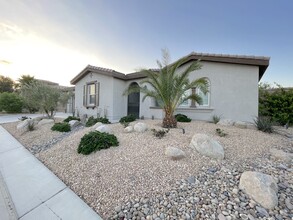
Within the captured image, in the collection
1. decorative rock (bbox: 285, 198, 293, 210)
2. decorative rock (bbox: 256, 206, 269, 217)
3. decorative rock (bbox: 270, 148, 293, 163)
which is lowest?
decorative rock (bbox: 256, 206, 269, 217)

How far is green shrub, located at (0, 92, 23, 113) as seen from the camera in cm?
1902

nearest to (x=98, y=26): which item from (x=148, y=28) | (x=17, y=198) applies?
(x=148, y=28)

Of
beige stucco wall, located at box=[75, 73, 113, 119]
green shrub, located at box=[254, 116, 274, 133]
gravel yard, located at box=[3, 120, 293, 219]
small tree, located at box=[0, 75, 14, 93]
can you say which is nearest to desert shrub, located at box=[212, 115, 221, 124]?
green shrub, located at box=[254, 116, 274, 133]

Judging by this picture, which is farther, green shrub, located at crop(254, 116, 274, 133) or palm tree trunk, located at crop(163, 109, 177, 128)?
palm tree trunk, located at crop(163, 109, 177, 128)

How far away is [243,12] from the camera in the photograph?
8.49 metres

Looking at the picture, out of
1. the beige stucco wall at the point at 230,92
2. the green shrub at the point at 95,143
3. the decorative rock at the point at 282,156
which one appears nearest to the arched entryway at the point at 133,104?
the beige stucco wall at the point at 230,92

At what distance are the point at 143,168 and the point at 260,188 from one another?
2440 millimetres

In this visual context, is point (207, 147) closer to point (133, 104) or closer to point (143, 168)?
point (143, 168)

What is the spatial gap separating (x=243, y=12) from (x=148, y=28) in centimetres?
594

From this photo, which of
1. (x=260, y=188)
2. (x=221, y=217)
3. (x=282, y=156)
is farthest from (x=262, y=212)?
(x=282, y=156)

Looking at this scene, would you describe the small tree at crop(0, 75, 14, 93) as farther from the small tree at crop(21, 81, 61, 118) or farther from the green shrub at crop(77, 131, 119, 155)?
the green shrub at crop(77, 131, 119, 155)

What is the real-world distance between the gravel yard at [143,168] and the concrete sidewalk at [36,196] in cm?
20

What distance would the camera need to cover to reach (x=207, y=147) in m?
4.28

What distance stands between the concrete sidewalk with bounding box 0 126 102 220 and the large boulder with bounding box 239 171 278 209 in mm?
2881
